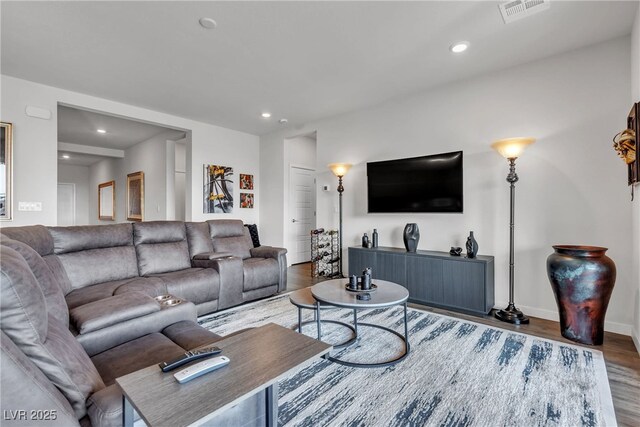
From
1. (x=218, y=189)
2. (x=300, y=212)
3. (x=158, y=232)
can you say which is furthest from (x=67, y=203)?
(x=158, y=232)

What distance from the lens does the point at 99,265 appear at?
2.74 metres

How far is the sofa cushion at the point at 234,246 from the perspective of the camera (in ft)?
12.7

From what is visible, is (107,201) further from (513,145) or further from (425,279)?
(513,145)

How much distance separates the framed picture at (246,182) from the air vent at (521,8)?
466 cm

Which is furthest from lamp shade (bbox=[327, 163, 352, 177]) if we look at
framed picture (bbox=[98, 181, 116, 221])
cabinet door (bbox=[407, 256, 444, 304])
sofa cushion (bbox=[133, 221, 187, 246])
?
framed picture (bbox=[98, 181, 116, 221])

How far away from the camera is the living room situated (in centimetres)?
242

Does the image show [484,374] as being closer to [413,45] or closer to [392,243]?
[392,243]

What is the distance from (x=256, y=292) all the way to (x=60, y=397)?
9.07ft

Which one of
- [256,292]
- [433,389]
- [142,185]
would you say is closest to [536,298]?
[433,389]

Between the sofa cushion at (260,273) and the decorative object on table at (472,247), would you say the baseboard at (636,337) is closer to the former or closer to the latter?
the decorative object on table at (472,247)

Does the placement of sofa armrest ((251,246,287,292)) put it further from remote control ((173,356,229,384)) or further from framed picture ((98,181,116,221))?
framed picture ((98,181,116,221))

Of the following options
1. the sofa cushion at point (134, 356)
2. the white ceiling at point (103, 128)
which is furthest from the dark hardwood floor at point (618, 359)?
the white ceiling at point (103, 128)

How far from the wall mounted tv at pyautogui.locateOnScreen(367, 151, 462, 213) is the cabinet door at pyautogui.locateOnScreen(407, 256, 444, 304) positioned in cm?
69

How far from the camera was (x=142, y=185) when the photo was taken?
6.43m
